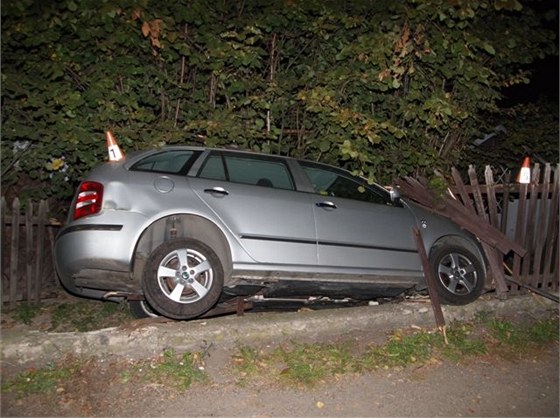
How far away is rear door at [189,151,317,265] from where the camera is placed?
182 inches

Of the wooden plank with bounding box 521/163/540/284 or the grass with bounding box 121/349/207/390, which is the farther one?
the wooden plank with bounding box 521/163/540/284

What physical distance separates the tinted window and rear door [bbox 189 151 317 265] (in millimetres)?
177

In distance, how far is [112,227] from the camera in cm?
424

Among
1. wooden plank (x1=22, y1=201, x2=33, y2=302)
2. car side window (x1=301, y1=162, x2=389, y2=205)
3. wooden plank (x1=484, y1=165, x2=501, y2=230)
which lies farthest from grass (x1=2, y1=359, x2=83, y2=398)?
wooden plank (x1=484, y1=165, x2=501, y2=230)

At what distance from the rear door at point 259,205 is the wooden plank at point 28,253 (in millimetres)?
2527

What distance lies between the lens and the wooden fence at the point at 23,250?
5.68m

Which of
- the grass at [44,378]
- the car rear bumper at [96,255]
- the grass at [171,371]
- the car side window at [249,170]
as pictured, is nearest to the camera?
the grass at [44,378]

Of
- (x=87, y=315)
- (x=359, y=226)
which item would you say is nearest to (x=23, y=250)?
(x=87, y=315)

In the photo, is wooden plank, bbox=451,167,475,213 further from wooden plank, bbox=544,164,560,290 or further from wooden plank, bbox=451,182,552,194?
wooden plank, bbox=544,164,560,290

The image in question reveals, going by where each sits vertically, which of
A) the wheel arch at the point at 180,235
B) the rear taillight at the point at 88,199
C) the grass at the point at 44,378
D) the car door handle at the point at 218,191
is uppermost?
the car door handle at the point at 218,191

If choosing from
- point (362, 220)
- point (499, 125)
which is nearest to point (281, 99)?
point (362, 220)

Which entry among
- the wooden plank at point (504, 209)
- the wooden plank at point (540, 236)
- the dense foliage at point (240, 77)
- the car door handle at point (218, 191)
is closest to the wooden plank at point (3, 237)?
the dense foliage at point (240, 77)

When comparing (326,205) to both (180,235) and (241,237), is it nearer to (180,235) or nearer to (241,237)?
(241,237)

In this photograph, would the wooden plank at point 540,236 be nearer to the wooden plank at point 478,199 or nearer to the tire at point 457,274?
the wooden plank at point 478,199
